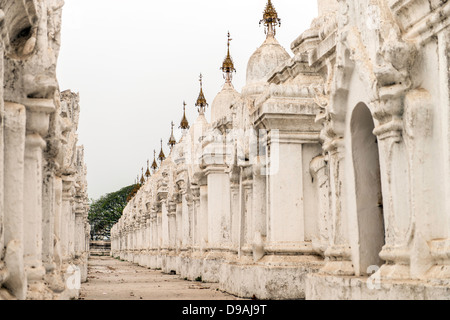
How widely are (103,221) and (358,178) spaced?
328 feet

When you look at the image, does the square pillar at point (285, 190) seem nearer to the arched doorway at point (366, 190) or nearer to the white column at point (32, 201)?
the arched doorway at point (366, 190)

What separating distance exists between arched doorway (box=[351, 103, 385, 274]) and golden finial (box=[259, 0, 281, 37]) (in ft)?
27.5

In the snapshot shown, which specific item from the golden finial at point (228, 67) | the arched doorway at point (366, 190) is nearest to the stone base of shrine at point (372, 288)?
the arched doorway at point (366, 190)

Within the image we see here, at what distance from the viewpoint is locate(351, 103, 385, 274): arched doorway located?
8414 mm

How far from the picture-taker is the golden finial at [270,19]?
16.5 meters

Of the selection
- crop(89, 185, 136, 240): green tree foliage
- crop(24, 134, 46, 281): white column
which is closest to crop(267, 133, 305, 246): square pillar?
crop(24, 134, 46, 281): white column

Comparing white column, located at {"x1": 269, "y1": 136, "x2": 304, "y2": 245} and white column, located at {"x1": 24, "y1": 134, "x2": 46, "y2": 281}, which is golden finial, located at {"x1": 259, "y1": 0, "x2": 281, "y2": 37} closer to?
white column, located at {"x1": 269, "y1": 136, "x2": 304, "y2": 245}

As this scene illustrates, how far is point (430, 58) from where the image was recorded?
6.47 metres

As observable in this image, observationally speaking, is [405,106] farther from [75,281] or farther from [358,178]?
[75,281]

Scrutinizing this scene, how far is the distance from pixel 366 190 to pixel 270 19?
8881 millimetres

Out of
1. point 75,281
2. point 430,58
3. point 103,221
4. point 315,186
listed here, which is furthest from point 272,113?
point 103,221

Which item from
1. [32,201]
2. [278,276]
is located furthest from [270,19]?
[32,201]

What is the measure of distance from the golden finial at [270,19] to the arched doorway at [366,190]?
8.38 meters

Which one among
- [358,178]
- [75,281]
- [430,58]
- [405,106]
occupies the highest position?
[430,58]
